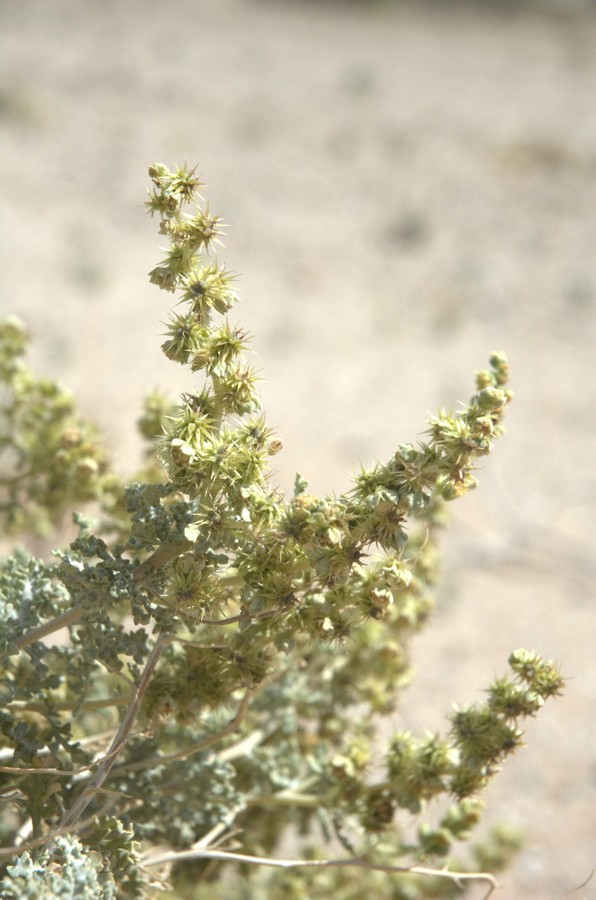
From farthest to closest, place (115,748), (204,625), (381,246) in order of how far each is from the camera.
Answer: (381,246)
(204,625)
(115,748)

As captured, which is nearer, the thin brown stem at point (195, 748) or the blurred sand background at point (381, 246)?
the thin brown stem at point (195, 748)

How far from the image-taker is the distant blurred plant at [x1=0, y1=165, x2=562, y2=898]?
1.56 m

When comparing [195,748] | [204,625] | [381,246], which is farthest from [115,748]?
[381,246]

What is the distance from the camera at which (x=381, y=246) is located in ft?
30.8

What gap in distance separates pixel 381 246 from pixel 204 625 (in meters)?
7.77

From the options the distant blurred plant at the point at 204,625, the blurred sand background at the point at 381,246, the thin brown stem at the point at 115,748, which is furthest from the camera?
the blurred sand background at the point at 381,246

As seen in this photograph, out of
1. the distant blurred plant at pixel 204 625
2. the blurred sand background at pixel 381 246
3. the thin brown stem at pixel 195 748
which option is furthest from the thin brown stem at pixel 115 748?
the blurred sand background at pixel 381 246

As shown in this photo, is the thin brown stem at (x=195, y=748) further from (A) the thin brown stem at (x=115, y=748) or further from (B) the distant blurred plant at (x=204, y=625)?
(A) the thin brown stem at (x=115, y=748)

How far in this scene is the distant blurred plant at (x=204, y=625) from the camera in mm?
1560

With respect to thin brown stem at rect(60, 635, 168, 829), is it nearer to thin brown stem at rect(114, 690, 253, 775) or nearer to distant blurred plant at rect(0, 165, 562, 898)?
distant blurred plant at rect(0, 165, 562, 898)

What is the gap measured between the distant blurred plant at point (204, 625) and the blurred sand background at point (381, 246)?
143 centimetres

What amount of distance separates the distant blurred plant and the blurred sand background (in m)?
1.43

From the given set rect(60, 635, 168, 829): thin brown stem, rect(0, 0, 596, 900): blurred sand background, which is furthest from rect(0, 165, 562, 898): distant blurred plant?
rect(0, 0, 596, 900): blurred sand background

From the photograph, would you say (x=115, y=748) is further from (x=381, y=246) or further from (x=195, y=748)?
(x=381, y=246)
